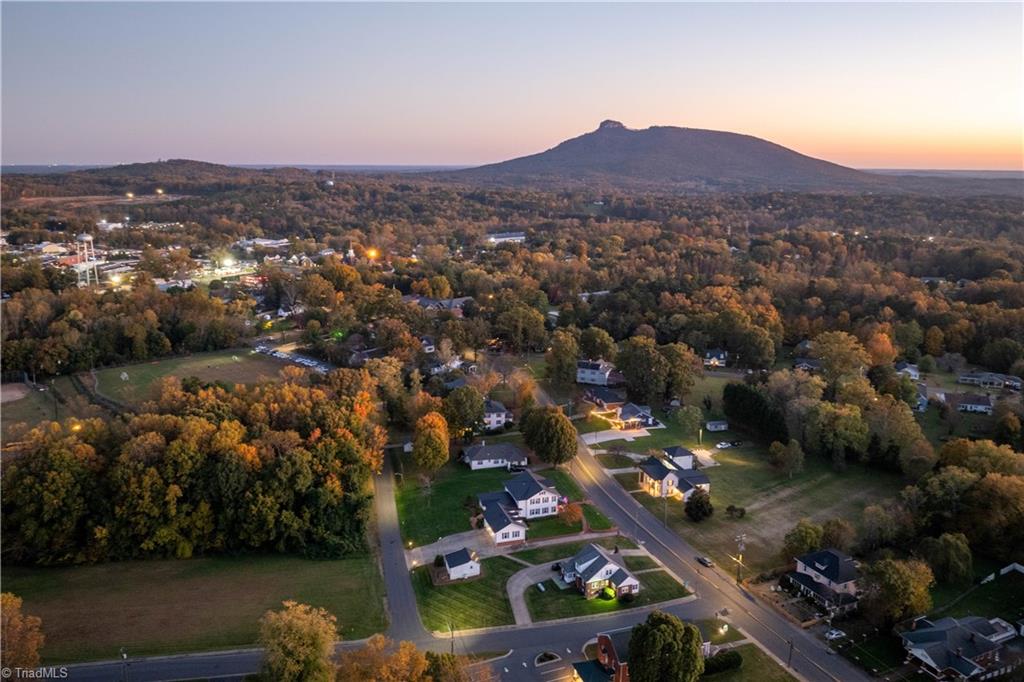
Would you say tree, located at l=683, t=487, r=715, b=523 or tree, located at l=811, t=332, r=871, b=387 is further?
tree, located at l=811, t=332, r=871, b=387

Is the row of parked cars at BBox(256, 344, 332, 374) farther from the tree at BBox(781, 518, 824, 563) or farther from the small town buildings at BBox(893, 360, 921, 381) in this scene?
the small town buildings at BBox(893, 360, 921, 381)

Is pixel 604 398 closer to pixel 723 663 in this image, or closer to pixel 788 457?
pixel 788 457

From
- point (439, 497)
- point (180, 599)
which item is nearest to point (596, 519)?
point (439, 497)

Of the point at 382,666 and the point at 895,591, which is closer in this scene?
the point at 382,666

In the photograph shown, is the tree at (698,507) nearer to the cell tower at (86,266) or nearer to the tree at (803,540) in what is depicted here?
the tree at (803,540)

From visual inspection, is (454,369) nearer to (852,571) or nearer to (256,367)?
(256,367)

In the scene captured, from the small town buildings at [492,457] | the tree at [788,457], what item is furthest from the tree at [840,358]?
the small town buildings at [492,457]

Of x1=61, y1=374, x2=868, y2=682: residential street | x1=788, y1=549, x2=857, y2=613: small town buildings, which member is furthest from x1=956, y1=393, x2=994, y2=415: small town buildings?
x1=61, y1=374, x2=868, y2=682: residential street
